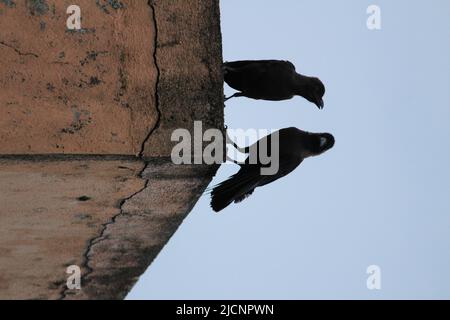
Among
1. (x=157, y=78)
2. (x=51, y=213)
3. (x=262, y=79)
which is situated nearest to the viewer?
(x=157, y=78)

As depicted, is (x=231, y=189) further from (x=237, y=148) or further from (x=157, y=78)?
(x=157, y=78)

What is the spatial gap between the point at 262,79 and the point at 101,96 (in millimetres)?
1594

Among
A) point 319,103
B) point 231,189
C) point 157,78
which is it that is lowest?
point 231,189

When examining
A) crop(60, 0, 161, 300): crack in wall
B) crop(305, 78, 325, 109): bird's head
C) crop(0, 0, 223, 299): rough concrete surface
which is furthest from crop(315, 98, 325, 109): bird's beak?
crop(60, 0, 161, 300): crack in wall

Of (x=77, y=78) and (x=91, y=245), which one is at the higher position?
(x=77, y=78)

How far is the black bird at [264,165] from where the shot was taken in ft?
13.3

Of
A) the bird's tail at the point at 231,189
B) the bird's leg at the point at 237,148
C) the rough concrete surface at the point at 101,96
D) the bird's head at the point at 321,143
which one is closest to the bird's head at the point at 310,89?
the bird's head at the point at 321,143

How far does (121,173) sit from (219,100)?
680 mm

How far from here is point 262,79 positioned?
15.0ft

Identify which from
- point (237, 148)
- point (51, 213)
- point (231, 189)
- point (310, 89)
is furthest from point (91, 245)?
point (310, 89)

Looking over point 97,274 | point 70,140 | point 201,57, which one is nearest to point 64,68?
point 70,140

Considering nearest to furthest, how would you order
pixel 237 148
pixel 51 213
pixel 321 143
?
1. pixel 237 148
2. pixel 51 213
3. pixel 321 143

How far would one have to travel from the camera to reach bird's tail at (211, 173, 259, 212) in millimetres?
4035
